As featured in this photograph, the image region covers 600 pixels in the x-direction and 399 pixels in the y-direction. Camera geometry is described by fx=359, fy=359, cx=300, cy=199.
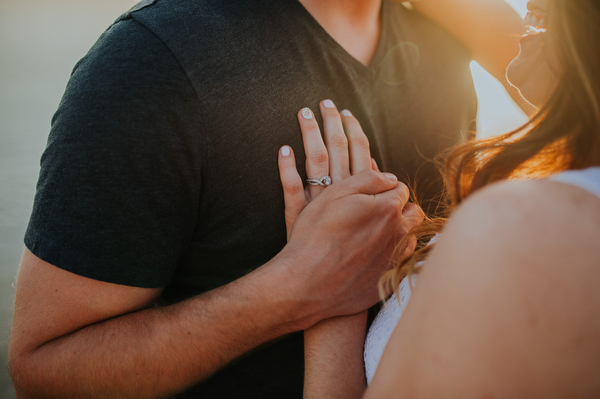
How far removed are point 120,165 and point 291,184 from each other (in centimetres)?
46

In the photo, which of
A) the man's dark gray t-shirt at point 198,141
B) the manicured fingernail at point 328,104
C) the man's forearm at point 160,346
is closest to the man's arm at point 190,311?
the man's forearm at point 160,346

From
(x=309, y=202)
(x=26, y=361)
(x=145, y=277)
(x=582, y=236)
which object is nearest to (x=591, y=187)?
(x=582, y=236)

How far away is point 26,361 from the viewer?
0.90 m

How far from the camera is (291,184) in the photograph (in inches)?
41.9

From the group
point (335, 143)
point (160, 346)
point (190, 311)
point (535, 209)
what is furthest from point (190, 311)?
point (535, 209)

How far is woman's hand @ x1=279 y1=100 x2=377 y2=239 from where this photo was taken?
1.08m

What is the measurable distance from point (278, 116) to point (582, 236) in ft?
2.66

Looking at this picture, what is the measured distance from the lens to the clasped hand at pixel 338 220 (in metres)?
0.99

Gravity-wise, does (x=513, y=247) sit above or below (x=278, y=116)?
below

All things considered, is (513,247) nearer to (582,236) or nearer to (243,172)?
(582,236)

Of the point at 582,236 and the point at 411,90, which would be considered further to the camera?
the point at 411,90

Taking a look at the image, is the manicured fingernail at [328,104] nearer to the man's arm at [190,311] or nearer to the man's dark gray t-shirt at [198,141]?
the man's dark gray t-shirt at [198,141]

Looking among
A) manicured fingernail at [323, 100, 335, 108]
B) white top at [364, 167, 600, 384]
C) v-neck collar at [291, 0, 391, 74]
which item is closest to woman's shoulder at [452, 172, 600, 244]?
white top at [364, 167, 600, 384]

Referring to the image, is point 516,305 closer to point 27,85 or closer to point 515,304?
point 515,304
